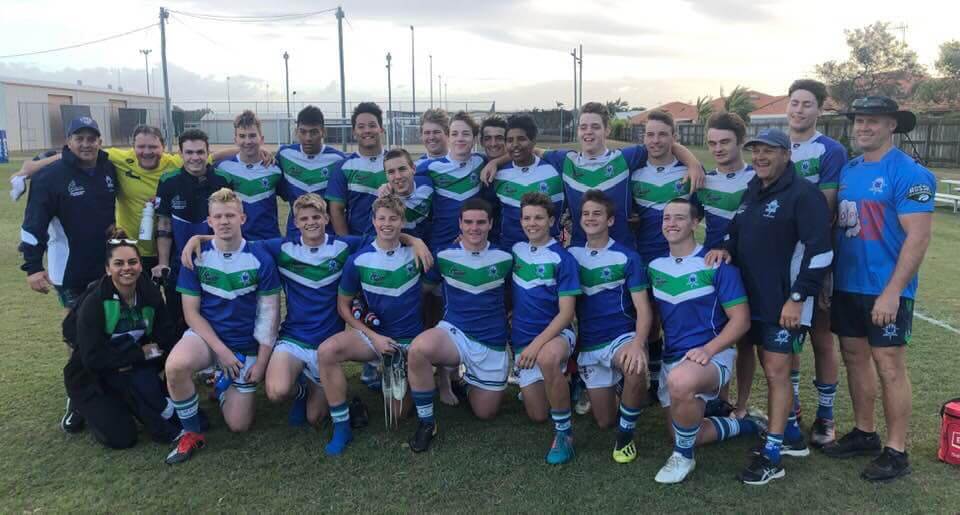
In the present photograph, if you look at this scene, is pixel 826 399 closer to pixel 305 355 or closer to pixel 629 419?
pixel 629 419

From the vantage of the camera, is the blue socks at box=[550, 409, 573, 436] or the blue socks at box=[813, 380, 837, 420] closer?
the blue socks at box=[550, 409, 573, 436]

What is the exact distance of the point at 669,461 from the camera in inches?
146

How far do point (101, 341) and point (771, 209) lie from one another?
13.1 feet

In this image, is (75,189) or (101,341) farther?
(75,189)

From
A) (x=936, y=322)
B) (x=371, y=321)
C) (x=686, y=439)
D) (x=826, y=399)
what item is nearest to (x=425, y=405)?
(x=371, y=321)

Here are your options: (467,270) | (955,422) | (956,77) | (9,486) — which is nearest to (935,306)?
(955,422)

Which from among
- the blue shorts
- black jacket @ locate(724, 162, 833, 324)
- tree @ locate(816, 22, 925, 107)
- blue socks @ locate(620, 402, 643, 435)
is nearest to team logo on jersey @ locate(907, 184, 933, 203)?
black jacket @ locate(724, 162, 833, 324)

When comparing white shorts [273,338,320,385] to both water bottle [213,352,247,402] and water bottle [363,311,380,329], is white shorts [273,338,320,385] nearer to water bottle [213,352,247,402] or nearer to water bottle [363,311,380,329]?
water bottle [213,352,247,402]

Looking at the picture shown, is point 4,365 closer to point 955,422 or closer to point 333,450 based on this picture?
point 333,450

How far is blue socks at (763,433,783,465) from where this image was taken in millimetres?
3682

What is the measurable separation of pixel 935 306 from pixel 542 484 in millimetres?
5803

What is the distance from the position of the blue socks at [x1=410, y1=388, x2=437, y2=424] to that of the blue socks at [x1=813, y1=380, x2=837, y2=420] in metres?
2.39

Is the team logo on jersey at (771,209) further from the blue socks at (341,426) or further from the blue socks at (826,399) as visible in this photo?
the blue socks at (341,426)

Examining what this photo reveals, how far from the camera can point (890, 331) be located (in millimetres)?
3602
